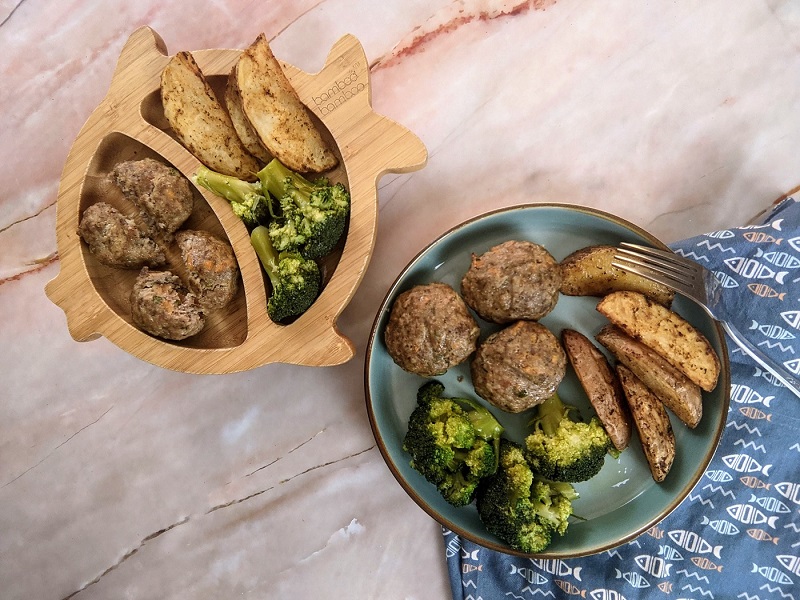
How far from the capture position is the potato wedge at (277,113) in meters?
2.25

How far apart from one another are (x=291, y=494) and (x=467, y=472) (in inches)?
41.1

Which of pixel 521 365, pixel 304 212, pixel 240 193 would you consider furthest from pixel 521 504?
pixel 240 193

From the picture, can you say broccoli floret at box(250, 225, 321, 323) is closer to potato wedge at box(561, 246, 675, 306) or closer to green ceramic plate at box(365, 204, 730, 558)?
green ceramic plate at box(365, 204, 730, 558)

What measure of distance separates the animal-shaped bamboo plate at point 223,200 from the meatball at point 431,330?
9.2 inches

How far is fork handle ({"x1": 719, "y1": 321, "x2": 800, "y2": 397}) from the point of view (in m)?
2.58

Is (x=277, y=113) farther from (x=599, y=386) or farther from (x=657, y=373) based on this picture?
(x=657, y=373)

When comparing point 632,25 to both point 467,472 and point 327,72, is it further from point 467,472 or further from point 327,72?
point 467,472

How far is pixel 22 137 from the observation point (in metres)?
2.98

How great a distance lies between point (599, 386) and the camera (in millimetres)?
2465

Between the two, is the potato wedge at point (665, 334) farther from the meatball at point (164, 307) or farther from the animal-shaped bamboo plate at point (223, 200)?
the meatball at point (164, 307)

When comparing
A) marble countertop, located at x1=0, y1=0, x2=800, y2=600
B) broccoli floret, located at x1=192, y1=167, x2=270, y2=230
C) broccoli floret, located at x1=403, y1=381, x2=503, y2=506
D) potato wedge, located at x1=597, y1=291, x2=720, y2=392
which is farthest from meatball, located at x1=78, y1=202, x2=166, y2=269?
potato wedge, located at x1=597, y1=291, x2=720, y2=392

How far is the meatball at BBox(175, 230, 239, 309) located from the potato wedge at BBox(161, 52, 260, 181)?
33 centimetres

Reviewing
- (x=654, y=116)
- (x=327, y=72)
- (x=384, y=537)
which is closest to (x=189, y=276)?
A: (x=327, y=72)

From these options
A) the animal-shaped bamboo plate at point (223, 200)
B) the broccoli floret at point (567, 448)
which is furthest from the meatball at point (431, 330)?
the broccoli floret at point (567, 448)
